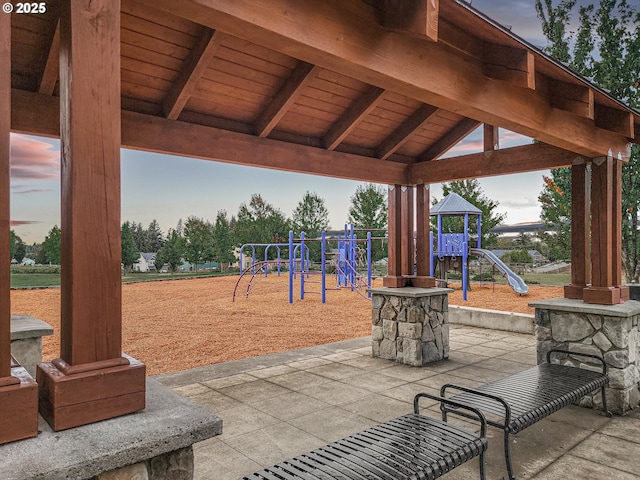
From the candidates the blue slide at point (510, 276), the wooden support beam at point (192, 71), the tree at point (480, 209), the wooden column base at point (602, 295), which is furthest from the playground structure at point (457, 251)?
the wooden support beam at point (192, 71)

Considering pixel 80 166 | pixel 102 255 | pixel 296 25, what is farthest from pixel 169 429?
pixel 296 25

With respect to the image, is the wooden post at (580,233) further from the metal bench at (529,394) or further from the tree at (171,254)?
the tree at (171,254)

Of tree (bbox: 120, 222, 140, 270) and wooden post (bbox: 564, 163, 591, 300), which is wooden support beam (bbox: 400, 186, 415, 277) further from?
tree (bbox: 120, 222, 140, 270)

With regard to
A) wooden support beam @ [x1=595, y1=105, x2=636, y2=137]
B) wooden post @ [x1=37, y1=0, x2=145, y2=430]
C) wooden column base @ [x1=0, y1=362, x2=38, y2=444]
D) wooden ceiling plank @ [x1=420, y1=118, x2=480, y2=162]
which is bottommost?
wooden column base @ [x1=0, y1=362, x2=38, y2=444]

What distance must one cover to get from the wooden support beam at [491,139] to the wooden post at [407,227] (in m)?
1.09

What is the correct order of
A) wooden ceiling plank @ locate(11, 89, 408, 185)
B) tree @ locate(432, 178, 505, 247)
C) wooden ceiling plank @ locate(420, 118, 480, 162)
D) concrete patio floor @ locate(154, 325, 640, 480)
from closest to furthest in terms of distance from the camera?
concrete patio floor @ locate(154, 325, 640, 480), wooden ceiling plank @ locate(11, 89, 408, 185), wooden ceiling plank @ locate(420, 118, 480, 162), tree @ locate(432, 178, 505, 247)

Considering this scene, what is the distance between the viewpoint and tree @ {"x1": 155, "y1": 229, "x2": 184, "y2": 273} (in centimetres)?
2720

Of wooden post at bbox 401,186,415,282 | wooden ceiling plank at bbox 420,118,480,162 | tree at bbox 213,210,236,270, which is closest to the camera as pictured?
wooden ceiling plank at bbox 420,118,480,162

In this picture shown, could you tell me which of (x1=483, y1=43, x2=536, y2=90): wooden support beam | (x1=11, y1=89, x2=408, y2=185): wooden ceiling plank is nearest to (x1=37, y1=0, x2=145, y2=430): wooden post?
(x1=11, y1=89, x2=408, y2=185): wooden ceiling plank

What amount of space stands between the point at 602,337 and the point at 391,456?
281cm

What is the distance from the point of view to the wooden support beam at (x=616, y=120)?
13.4 ft

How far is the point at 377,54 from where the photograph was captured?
2432 millimetres

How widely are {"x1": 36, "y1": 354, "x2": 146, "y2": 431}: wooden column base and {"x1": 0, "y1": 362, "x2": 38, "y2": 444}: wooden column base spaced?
0.06 meters

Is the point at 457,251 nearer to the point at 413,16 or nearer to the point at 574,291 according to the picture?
the point at 574,291
